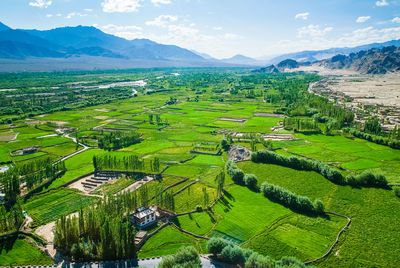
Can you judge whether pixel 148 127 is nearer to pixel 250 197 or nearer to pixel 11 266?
pixel 250 197

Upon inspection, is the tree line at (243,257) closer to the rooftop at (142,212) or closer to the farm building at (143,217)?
the farm building at (143,217)

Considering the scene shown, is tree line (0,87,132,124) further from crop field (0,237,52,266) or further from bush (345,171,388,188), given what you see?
bush (345,171,388,188)

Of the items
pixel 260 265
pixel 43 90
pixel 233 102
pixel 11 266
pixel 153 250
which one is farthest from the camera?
pixel 43 90

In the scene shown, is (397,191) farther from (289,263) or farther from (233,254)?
(233,254)

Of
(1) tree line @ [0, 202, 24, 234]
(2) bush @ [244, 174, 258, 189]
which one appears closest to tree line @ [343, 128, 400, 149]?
(2) bush @ [244, 174, 258, 189]

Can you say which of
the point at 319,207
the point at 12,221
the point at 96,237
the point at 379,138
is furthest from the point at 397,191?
the point at 12,221

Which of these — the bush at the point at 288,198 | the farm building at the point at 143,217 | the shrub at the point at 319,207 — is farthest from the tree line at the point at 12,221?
the shrub at the point at 319,207

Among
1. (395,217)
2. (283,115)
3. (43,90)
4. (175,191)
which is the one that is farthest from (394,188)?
(43,90)
